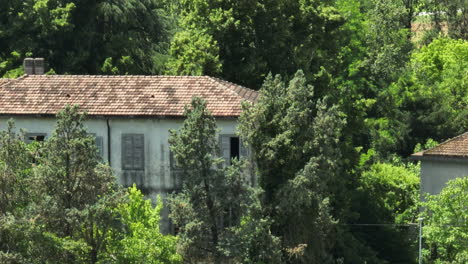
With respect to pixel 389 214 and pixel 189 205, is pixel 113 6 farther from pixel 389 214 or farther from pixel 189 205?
A: pixel 189 205

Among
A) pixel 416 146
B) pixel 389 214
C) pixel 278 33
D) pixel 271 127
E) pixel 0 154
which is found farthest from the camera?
pixel 416 146

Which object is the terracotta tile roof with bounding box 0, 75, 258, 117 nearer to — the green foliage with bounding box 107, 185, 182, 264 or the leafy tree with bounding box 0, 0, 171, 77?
the green foliage with bounding box 107, 185, 182, 264

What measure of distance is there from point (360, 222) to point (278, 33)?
8774 millimetres

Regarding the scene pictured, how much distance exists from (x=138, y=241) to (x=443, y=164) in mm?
20304

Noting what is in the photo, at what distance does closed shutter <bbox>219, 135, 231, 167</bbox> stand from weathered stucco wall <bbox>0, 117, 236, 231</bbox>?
1.02 ft

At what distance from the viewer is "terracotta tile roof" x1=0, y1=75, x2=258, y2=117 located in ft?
168

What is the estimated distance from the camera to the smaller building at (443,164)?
59.2 meters

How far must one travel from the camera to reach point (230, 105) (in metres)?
50.8

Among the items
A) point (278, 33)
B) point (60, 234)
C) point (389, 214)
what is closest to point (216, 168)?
point (60, 234)

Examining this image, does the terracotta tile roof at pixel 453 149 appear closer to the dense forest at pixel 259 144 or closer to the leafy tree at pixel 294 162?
the dense forest at pixel 259 144

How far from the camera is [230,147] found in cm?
5019

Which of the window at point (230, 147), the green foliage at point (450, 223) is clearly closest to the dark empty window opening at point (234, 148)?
the window at point (230, 147)

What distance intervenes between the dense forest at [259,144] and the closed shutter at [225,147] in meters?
1.42

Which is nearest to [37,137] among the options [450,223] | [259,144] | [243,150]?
[243,150]
